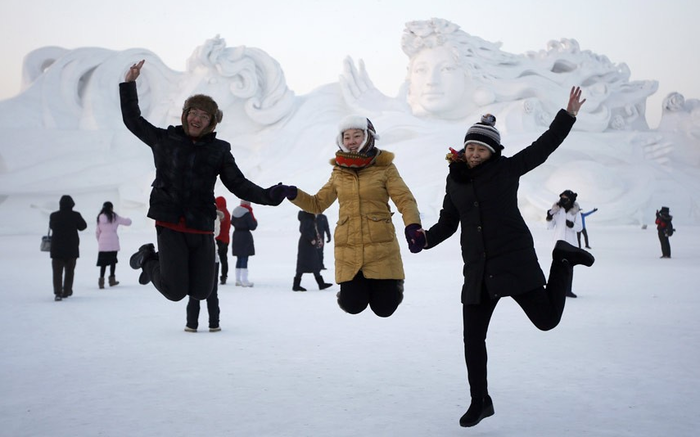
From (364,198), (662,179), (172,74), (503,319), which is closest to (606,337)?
(503,319)

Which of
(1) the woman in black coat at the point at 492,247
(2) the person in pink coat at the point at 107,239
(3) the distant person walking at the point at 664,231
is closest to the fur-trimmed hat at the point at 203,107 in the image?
(1) the woman in black coat at the point at 492,247

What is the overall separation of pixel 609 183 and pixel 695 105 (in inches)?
437

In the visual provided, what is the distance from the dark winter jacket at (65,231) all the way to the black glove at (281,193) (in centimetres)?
623

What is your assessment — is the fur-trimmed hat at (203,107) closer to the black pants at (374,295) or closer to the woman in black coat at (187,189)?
the woman in black coat at (187,189)

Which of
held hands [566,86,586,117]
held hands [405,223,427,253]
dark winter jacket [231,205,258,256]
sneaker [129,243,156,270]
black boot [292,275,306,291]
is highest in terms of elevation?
held hands [566,86,586,117]

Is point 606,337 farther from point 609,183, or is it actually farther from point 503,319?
point 609,183

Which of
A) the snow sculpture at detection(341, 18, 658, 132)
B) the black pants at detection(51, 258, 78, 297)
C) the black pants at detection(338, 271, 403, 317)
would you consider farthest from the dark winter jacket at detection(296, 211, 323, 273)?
the snow sculpture at detection(341, 18, 658, 132)

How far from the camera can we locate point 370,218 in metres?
4.79

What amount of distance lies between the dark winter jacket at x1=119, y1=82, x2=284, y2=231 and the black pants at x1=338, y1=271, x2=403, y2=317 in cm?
75

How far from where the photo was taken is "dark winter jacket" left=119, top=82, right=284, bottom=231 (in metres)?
4.71

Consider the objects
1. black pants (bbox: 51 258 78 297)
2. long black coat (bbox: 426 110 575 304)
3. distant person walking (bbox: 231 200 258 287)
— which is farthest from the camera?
distant person walking (bbox: 231 200 258 287)

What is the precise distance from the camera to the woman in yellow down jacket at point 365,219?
15.5 ft

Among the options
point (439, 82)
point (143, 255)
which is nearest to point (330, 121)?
point (439, 82)

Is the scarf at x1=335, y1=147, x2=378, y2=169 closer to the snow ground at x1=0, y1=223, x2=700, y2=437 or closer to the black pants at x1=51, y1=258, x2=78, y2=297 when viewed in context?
the snow ground at x1=0, y1=223, x2=700, y2=437
